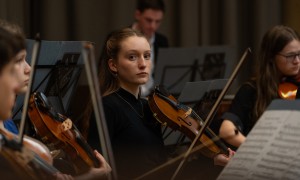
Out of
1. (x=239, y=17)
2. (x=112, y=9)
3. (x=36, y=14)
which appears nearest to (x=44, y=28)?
(x=36, y=14)

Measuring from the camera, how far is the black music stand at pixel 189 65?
308cm

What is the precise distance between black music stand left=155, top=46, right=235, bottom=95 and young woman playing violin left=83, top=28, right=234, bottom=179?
0.92 metres

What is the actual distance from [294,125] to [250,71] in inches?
132

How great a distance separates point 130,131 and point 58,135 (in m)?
0.35

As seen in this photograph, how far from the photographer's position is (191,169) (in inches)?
53.9

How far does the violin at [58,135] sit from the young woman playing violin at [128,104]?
20cm

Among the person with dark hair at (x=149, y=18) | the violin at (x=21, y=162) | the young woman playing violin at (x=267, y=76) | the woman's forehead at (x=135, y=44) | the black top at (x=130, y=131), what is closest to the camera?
the violin at (x=21, y=162)

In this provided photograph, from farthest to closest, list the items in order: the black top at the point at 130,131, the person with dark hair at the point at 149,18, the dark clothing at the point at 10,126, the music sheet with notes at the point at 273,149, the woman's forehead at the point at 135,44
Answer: the person with dark hair at the point at 149,18
the woman's forehead at the point at 135,44
the black top at the point at 130,131
the dark clothing at the point at 10,126
the music sheet with notes at the point at 273,149

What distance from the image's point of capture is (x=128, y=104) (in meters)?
2.03

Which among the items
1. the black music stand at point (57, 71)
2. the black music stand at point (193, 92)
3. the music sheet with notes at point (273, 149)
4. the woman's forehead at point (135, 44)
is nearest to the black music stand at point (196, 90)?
the black music stand at point (193, 92)

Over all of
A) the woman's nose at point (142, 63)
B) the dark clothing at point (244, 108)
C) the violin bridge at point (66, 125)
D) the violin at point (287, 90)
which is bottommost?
the dark clothing at point (244, 108)

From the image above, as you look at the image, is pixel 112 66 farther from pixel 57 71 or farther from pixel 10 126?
pixel 10 126

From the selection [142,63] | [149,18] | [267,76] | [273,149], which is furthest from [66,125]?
[149,18]

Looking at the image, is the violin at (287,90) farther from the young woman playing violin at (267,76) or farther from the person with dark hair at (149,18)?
the person with dark hair at (149,18)
